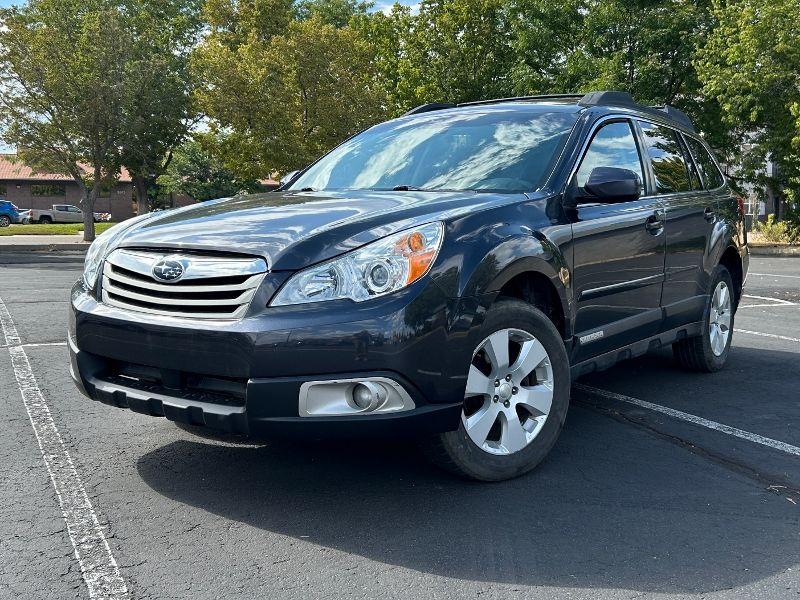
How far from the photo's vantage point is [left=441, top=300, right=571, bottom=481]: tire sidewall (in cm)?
346

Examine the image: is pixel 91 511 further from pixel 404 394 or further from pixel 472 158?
pixel 472 158

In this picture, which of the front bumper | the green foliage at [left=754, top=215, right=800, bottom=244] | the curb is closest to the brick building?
the green foliage at [left=754, top=215, right=800, bottom=244]

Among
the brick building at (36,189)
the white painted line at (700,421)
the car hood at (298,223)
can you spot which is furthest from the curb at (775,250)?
the brick building at (36,189)

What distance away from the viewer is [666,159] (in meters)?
5.43

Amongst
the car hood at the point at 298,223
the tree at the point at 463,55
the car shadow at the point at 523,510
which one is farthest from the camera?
the tree at the point at 463,55

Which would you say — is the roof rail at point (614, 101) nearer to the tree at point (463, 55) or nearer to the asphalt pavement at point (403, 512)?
the asphalt pavement at point (403, 512)

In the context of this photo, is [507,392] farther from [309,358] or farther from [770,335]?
[770,335]

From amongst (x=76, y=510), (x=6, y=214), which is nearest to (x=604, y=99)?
(x=76, y=510)

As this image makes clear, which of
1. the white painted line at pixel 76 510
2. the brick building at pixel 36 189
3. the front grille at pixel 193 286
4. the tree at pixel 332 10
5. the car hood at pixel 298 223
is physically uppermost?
the tree at pixel 332 10

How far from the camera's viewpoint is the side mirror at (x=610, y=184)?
13.4 feet

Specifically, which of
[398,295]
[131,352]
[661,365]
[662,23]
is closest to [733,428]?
[661,365]

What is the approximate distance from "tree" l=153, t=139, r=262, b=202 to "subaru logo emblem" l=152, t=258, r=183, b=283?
4425 centimetres

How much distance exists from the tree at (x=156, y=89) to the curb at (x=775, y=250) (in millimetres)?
21033

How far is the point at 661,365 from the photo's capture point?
6.35 m
